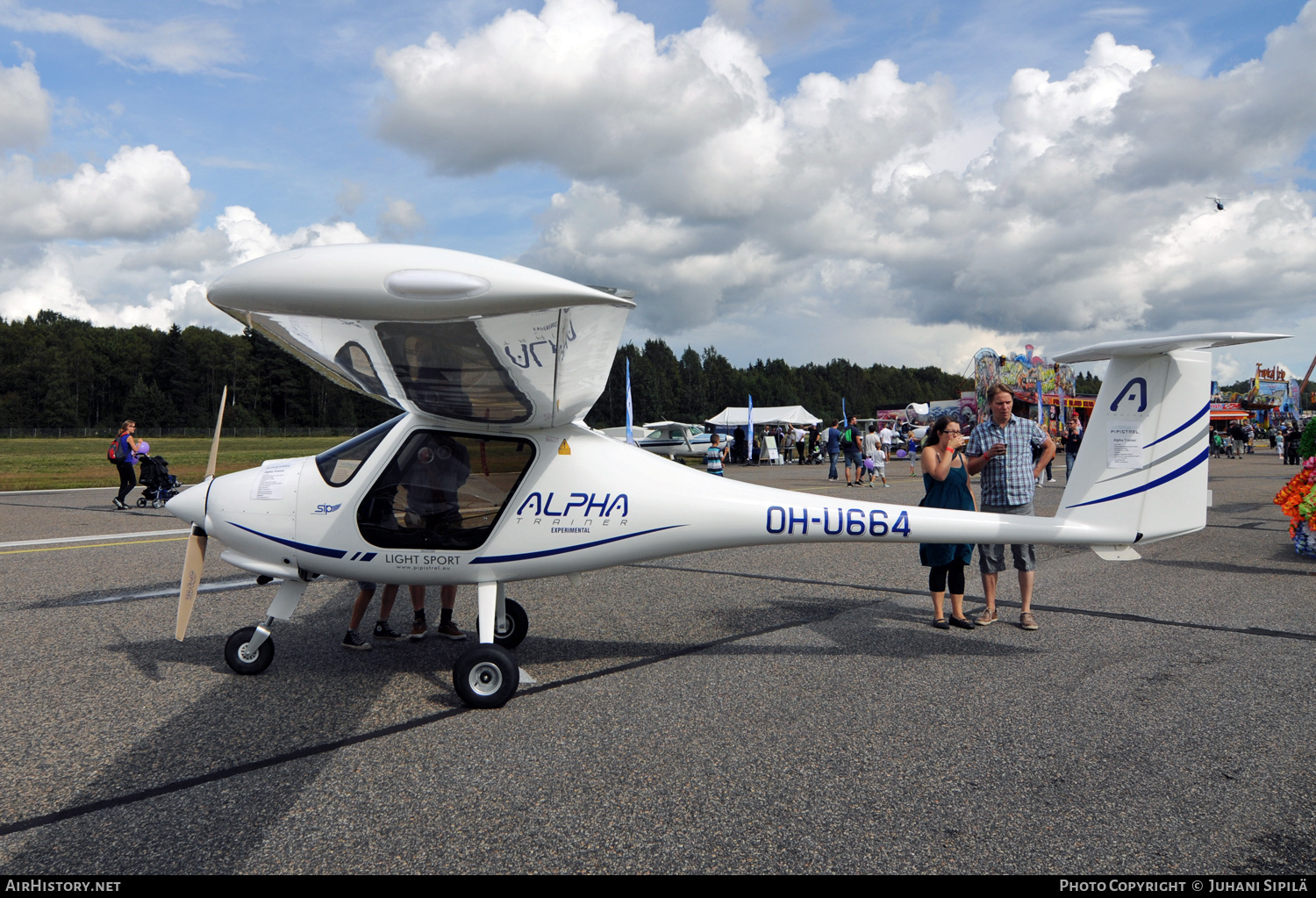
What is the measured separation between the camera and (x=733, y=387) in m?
126

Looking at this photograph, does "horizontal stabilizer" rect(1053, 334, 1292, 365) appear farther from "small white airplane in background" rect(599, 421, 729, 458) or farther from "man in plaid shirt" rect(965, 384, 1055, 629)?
"small white airplane in background" rect(599, 421, 729, 458)

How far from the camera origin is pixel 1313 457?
8.76m

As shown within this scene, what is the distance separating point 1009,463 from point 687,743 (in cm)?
338

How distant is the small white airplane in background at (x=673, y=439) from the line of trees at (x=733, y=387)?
45.1 m

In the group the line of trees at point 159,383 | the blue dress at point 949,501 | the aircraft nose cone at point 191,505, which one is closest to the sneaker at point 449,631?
the aircraft nose cone at point 191,505

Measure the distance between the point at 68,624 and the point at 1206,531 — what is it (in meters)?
13.6

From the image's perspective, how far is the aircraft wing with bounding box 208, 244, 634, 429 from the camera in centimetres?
278

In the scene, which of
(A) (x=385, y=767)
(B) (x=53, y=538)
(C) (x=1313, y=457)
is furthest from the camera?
(B) (x=53, y=538)

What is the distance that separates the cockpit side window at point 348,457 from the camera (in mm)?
4738

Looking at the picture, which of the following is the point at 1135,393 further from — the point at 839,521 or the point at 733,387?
the point at 733,387

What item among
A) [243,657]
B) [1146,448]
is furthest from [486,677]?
[1146,448]

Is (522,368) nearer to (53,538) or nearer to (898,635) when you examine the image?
(898,635)

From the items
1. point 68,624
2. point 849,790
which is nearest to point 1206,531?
point 849,790

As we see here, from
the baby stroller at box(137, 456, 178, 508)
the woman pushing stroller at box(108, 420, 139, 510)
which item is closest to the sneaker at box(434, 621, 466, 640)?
the baby stroller at box(137, 456, 178, 508)
